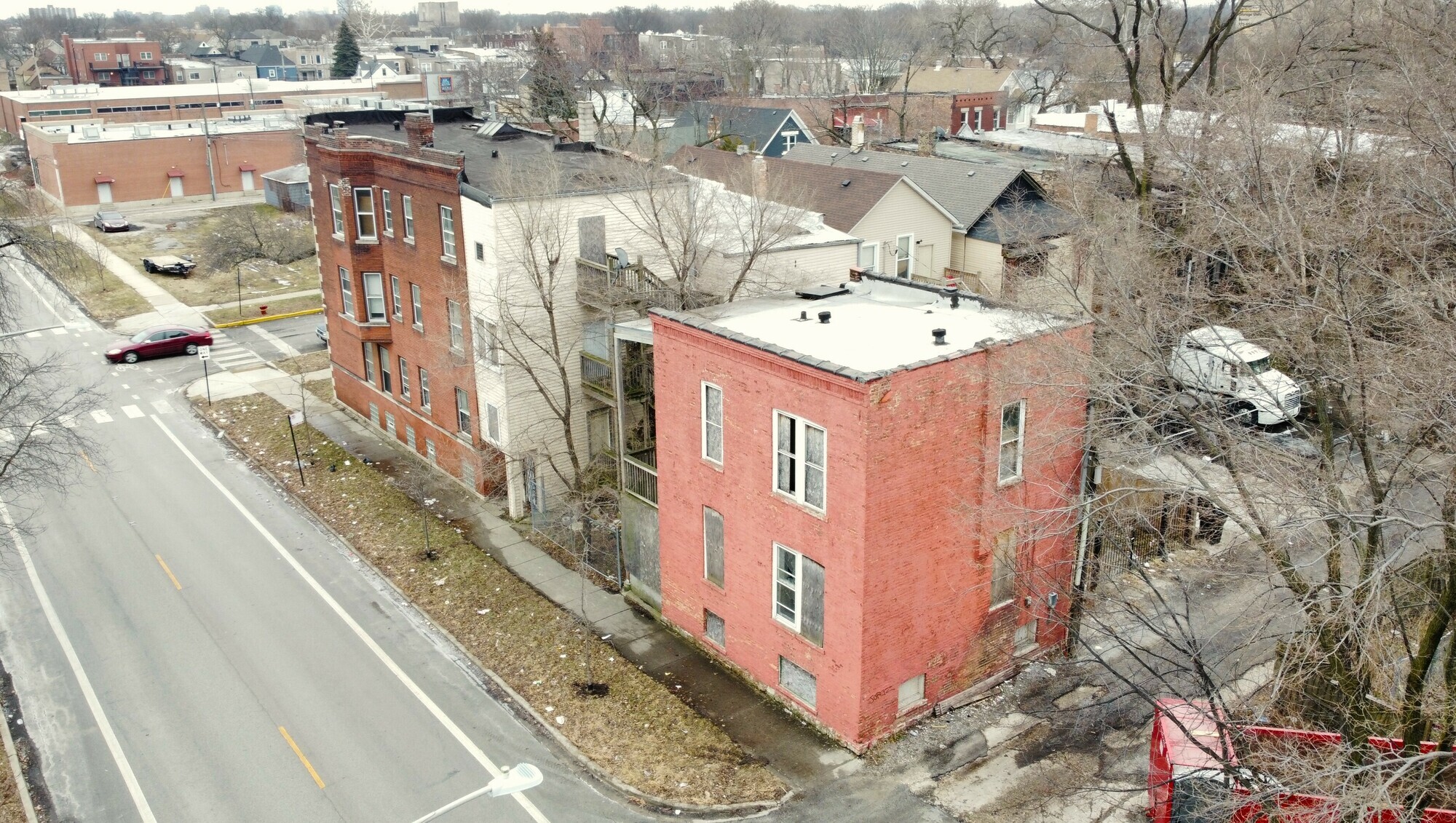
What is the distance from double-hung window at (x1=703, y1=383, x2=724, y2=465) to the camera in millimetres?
19578

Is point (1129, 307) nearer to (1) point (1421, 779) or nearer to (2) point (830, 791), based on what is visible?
(1) point (1421, 779)

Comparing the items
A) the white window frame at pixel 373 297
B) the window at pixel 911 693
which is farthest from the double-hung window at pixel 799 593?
the white window frame at pixel 373 297

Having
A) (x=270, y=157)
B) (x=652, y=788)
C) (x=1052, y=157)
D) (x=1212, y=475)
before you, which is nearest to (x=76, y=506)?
(x=652, y=788)

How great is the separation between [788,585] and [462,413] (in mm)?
13703

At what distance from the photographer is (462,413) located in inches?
1161

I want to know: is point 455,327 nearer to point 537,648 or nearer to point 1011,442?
point 537,648

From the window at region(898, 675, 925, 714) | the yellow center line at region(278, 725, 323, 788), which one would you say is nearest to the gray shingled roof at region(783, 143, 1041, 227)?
the window at region(898, 675, 925, 714)

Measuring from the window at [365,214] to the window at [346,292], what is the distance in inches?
61.8

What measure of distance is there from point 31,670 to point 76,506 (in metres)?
8.94

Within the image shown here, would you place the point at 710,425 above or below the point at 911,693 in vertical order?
above

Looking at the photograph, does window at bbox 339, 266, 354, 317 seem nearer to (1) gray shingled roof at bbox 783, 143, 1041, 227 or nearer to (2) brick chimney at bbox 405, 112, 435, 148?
(2) brick chimney at bbox 405, 112, 435, 148

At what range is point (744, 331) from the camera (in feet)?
64.6

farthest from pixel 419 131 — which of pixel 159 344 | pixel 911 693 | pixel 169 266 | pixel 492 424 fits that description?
pixel 169 266

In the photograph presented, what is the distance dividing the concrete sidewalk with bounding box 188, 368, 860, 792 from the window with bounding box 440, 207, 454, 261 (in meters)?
6.56
